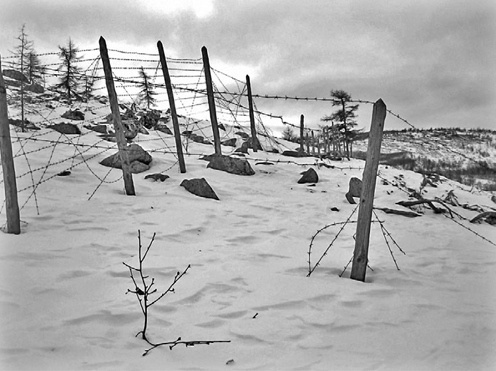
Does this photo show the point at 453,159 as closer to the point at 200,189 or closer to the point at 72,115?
the point at 200,189

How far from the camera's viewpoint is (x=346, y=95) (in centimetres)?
1930

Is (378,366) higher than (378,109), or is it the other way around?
(378,109)

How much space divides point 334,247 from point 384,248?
686mm

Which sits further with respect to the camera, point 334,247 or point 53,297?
point 334,247

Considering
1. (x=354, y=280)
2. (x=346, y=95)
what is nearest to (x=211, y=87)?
(x=354, y=280)

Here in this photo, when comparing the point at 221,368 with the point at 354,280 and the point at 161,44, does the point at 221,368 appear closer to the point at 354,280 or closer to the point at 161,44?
the point at 354,280

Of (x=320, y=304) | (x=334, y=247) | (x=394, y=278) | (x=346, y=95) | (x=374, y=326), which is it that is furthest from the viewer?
(x=346, y=95)

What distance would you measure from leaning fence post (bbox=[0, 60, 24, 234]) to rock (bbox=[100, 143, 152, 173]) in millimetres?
3915

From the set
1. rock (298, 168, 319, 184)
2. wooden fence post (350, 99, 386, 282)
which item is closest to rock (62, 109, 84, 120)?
rock (298, 168, 319, 184)

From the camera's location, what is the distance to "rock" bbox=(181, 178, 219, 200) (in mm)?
6207

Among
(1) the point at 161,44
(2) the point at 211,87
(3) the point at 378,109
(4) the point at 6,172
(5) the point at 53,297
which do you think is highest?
(1) the point at 161,44

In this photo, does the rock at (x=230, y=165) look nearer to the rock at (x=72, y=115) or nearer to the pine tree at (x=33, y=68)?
the pine tree at (x=33, y=68)

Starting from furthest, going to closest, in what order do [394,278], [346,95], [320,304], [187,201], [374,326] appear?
[346,95]
[187,201]
[394,278]
[320,304]
[374,326]

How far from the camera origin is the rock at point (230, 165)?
8.59 metres
